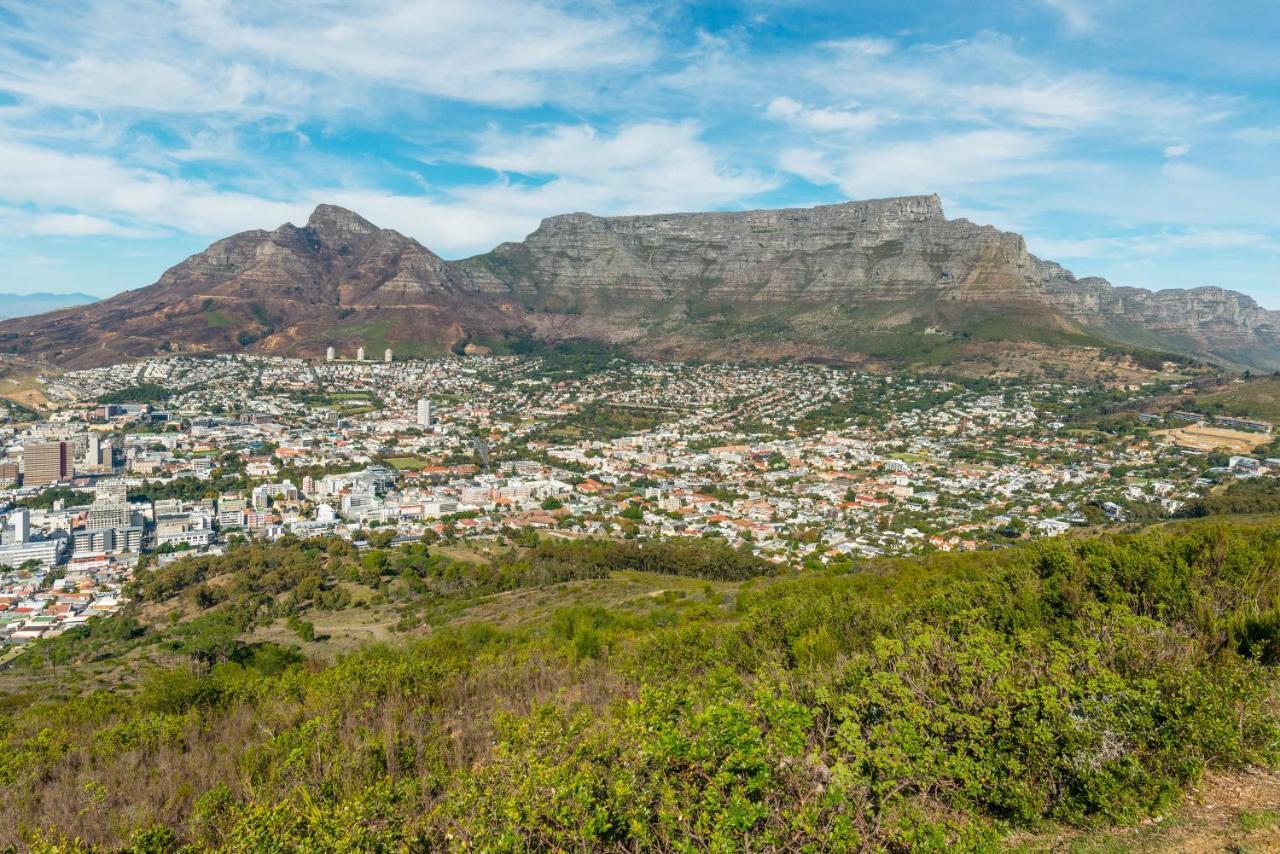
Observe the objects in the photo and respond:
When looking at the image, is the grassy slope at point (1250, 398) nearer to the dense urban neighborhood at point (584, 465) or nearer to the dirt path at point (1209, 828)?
the dense urban neighborhood at point (584, 465)

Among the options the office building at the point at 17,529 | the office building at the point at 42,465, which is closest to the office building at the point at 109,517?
the office building at the point at 17,529

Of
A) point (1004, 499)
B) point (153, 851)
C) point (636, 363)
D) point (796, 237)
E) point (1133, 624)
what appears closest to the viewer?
point (153, 851)

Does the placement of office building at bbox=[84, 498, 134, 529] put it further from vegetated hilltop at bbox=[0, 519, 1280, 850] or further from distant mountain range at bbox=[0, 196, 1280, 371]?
distant mountain range at bbox=[0, 196, 1280, 371]

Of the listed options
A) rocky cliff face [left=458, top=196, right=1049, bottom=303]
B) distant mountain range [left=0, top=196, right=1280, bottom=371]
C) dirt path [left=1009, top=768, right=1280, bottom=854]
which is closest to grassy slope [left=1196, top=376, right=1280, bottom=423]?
distant mountain range [left=0, top=196, right=1280, bottom=371]

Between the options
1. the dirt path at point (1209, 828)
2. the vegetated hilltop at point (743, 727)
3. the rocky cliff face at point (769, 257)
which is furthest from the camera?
the rocky cliff face at point (769, 257)

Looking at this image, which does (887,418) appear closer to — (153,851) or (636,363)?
(636,363)

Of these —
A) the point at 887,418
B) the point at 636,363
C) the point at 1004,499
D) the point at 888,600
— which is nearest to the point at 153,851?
the point at 888,600
